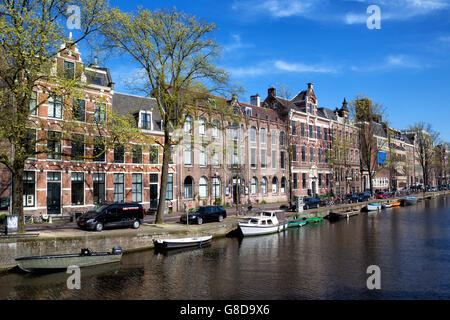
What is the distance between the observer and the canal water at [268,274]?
1566 cm

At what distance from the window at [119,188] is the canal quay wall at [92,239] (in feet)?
28.6

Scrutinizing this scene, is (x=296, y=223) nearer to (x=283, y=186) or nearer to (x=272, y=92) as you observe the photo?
(x=283, y=186)

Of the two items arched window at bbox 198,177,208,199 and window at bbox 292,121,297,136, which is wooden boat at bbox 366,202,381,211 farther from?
arched window at bbox 198,177,208,199

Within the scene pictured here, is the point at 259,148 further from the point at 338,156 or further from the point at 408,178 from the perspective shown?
the point at 408,178

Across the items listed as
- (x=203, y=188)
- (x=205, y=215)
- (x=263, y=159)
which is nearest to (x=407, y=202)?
(x=263, y=159)

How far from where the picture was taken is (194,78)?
2884cm

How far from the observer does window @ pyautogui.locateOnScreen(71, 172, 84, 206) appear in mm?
32875

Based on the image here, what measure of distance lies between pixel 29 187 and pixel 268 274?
22847 millimetres

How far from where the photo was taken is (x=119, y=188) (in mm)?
36406

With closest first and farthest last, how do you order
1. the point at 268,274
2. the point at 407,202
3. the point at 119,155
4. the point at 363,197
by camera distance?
1. the point at 268,274
2. the point at 119,155
3. the point at 363,197
4. the point at 407,202

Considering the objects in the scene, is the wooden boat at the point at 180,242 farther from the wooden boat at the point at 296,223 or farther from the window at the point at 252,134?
the window at the point at 252,134

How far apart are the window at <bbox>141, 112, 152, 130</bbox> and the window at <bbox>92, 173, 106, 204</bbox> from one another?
7.42 meters

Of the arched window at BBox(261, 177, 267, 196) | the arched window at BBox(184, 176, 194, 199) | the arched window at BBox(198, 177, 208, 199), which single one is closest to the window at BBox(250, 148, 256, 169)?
the arched window at BBox(261, 177, 267, 196)

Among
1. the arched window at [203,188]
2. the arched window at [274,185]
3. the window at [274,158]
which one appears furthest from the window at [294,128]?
the arched window at [203,188]
